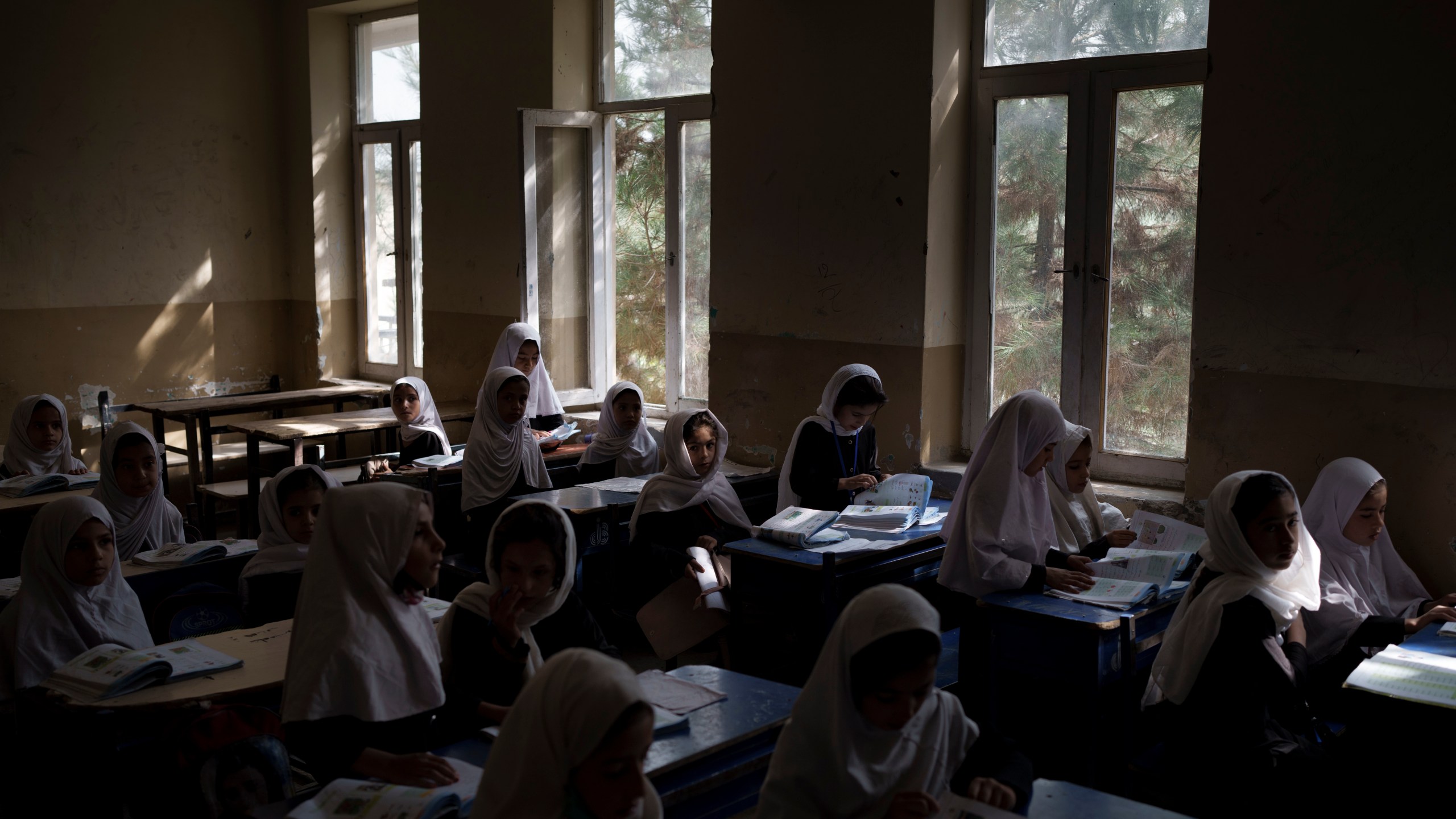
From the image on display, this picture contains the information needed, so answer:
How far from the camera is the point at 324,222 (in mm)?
8703

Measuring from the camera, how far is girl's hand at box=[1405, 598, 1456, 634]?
315cm

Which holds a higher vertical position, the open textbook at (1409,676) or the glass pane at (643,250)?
the glass pane at (643,250)

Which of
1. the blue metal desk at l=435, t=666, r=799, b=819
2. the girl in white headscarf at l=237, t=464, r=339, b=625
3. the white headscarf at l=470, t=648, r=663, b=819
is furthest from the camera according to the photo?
the girl in white headscarf at l=237, t=464, r=339, b=625

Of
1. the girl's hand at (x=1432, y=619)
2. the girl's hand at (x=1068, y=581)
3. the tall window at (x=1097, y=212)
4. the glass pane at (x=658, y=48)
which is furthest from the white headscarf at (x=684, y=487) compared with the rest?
the glass pane at (x=658, y=48)

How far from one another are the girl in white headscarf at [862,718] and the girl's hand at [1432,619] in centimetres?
201

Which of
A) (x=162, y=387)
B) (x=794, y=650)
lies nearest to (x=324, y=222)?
(x=162, y=387)

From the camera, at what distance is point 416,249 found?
27.1 feet

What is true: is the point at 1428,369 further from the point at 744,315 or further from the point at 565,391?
the point at 565,391

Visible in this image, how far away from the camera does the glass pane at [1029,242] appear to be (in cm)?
504

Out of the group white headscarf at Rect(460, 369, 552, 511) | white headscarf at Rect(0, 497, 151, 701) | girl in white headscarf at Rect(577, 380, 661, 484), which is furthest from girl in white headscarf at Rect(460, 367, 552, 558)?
white headscarf at Rect(0, 497, 151, 701)

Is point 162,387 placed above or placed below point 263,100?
below

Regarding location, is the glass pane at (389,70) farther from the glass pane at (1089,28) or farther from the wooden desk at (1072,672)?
the wooden desk at (1072,672)

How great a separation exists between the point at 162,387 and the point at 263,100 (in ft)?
7.52

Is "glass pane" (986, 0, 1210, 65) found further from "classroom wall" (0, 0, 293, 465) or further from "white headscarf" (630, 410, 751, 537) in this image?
"classroom wall" (0, 0, 293, 465)
